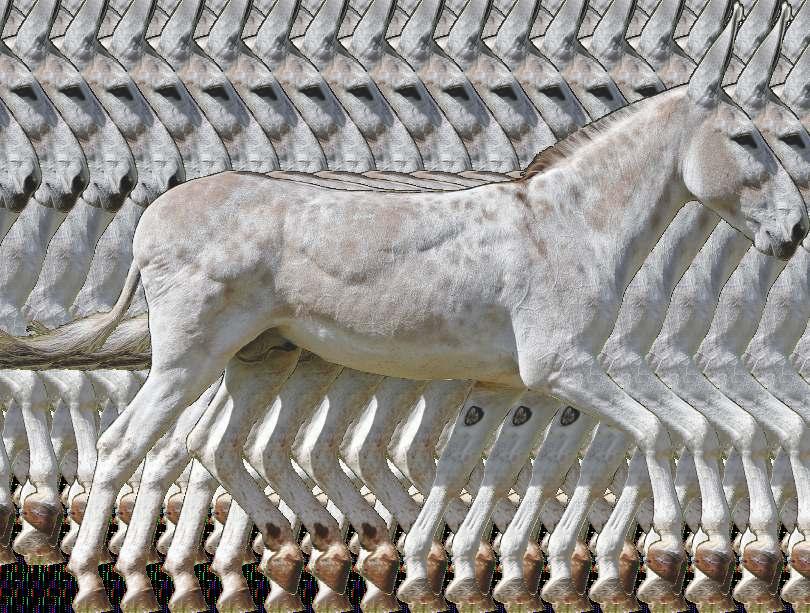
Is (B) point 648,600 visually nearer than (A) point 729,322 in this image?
Yes

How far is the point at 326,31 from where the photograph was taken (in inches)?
579

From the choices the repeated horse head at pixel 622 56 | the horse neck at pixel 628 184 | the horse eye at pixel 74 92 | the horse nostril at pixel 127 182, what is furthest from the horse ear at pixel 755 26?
the horse eye at pixel 74 92

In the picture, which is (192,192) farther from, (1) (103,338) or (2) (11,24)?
(2) (11,24)

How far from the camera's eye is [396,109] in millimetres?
14609

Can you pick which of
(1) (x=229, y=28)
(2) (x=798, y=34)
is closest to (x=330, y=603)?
(1) (x=229, y=28)

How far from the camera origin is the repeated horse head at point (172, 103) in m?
14.3

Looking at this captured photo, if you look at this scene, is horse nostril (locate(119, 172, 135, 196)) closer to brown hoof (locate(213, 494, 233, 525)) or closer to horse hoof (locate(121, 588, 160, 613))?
brown hoof (locate(213, 494, 233, 525))

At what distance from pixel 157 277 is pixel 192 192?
419 mm

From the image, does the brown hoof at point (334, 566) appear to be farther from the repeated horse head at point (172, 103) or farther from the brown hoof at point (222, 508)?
the repeated horse head at point (172, 103)

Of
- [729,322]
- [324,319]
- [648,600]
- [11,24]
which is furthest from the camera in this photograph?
[11,24]

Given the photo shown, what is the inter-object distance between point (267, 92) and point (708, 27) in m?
2.76

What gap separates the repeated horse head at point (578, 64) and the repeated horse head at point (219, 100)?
1.80m

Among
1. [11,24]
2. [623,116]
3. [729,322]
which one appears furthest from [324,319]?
[11,24]

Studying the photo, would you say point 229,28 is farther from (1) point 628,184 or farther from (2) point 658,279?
(1) point 628,184
